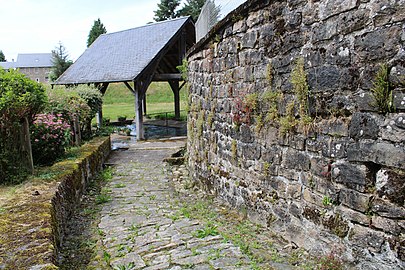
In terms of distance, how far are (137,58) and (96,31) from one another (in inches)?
1427

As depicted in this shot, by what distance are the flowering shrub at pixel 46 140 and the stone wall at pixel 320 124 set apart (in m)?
3.15

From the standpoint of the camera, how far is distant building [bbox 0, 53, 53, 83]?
56531 mm

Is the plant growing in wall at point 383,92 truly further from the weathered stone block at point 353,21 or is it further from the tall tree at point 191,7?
the tall tree at point 191,7

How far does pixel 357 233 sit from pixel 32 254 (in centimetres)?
240

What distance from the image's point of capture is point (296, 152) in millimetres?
3354

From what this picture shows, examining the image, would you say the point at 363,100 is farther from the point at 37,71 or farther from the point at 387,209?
the point at 37,71

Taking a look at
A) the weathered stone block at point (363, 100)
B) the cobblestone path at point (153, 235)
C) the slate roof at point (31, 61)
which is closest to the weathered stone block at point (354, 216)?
the weathered stone block at point (363, 100)

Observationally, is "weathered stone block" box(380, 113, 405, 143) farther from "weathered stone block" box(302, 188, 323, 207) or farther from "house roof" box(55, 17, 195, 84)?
Answer: "house roof" box(55, 17, 195, 84)

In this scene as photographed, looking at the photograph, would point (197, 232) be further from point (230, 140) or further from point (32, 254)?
point (32, 254)

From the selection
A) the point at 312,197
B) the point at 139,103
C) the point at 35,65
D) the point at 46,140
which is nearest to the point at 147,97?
the point at 139,103

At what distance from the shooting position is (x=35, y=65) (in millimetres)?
57406

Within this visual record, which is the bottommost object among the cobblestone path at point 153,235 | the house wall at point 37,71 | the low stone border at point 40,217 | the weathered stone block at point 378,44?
the cobblestone path at point 153,235

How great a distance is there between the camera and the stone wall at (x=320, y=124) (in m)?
2.37

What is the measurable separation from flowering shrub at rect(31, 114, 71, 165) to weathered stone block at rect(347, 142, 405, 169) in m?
4.91
